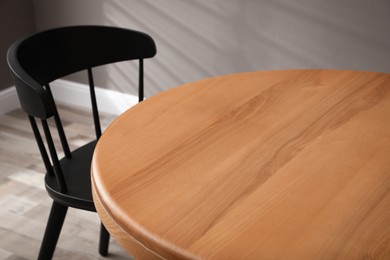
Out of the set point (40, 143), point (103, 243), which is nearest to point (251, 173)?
point (40, 143)

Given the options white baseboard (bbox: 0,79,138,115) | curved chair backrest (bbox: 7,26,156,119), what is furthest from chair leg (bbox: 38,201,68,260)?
white baseboard (bbox: 0,79,138,115)

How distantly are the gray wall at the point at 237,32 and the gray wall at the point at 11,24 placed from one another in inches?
3.2

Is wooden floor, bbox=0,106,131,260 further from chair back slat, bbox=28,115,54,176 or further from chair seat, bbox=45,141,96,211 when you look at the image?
chair back slat, bbox=28,115,54,176

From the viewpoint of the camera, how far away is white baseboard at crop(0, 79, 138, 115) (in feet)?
11.2

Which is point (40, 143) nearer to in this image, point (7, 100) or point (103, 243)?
point (103, 243)

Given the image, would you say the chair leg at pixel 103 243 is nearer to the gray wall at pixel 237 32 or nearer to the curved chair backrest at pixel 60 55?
the curved chair backrest at pixel 60 55

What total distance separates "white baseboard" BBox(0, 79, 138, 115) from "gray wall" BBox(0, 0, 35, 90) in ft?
0.27

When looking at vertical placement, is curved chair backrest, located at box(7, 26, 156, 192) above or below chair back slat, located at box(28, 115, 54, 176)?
above

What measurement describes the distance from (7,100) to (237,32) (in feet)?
4.67

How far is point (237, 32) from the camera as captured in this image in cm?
291

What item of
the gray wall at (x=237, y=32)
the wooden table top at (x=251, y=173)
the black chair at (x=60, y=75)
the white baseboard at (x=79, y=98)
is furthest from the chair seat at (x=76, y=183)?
the white baseboard at (x=79, y=98)

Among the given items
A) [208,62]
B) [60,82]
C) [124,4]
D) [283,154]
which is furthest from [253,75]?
[60,82]

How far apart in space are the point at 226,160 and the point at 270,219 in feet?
0.70

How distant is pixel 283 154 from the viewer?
1.16 m
